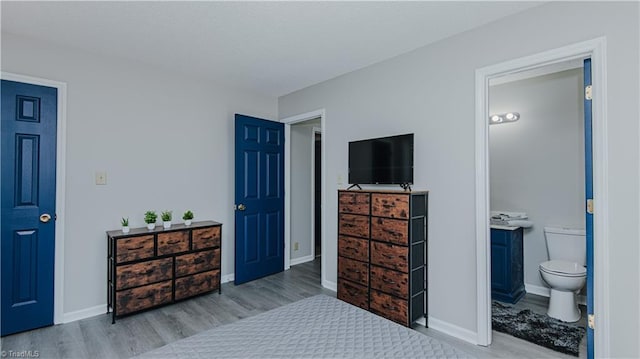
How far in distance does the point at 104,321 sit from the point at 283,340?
2.31 m

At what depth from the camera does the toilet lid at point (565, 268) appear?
8.91 ft

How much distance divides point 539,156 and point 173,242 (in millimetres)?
4051

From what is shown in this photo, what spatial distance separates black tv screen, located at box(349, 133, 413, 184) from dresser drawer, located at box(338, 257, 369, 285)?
31.7 inches

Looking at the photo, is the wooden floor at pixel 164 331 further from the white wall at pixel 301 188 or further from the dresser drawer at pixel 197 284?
the white wall at pixel 301 188

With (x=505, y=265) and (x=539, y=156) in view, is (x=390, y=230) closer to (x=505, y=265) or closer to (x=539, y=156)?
(x=505, y=265)

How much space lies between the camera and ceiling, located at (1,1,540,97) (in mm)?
2162

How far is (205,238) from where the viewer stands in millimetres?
3402

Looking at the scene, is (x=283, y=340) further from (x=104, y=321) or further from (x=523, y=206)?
(x=523, y=206)

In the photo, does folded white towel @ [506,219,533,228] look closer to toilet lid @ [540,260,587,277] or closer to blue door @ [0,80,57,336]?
toilet lid @ [540,260,587,277]

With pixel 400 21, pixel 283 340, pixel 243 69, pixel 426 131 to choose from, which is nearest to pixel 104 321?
pixel 283 340

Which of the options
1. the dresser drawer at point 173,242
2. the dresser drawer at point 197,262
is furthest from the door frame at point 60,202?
the dresser drawer at point 197,262

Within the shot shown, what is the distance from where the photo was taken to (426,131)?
9.16 ft

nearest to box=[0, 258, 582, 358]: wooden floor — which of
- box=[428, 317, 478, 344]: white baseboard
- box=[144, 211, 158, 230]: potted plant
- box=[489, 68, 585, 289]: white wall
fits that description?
box=[428, 317, 478, 344]: white baseboard

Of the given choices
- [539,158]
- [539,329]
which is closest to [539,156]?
[539,158]
